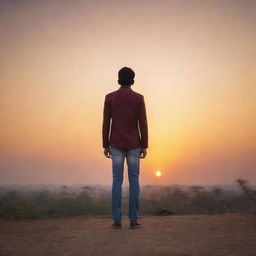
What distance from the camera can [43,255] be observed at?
3.69 metres

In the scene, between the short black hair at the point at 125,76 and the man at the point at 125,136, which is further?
the short black hair at the point at 125,76

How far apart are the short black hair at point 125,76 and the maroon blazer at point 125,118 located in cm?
8

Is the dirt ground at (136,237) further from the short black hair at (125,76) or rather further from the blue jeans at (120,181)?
the short black hair at (125,76)

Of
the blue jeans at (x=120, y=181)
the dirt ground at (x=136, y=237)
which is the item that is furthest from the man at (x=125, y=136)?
the dirt ground at (x=136, y=237)

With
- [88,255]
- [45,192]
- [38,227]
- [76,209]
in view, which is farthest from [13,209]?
[45,192]

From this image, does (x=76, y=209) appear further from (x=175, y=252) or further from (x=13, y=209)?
(x=175, y=252)

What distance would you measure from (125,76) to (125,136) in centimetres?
88

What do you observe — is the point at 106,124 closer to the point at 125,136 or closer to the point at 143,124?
the point at 125,136

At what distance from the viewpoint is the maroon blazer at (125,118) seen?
5.51m

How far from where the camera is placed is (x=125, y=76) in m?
5.57

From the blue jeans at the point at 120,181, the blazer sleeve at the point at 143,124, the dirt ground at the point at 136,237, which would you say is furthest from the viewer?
the blazer sleeve at the point at 143,124

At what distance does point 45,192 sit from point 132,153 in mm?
28854

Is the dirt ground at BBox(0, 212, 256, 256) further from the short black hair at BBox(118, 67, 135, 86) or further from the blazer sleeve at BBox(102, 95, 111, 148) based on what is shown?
the short black hair at BBox(118, 67, 135, 86)

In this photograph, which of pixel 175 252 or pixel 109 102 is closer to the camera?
pixel 175 252
